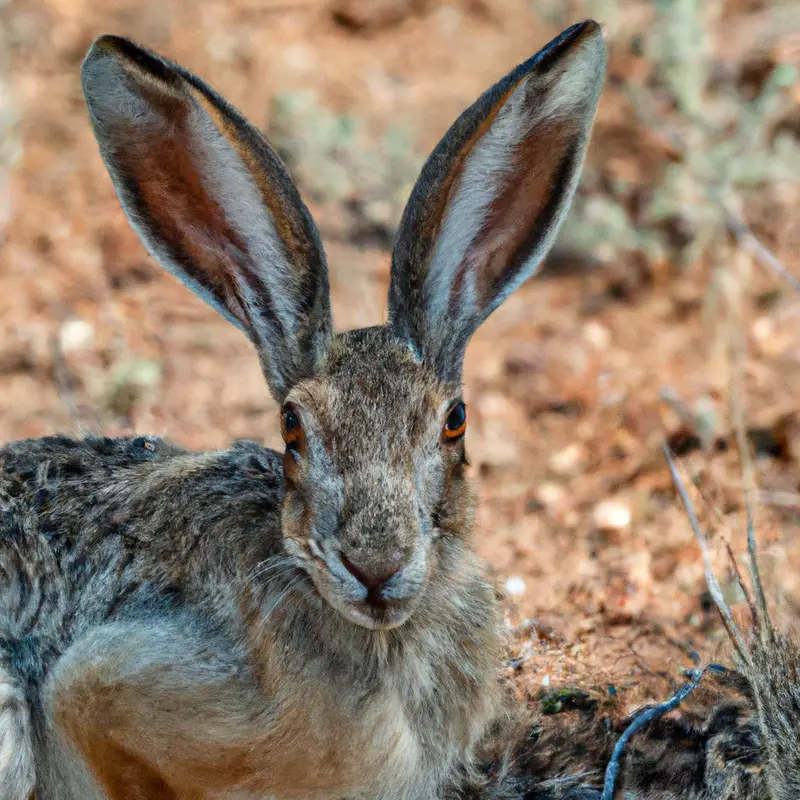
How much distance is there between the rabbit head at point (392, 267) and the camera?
13.9 ft

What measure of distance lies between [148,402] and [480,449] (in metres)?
2.00

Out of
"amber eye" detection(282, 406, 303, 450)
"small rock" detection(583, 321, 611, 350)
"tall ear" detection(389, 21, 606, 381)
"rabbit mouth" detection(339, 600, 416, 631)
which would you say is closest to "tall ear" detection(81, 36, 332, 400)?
"amber eye" detection(282, 406, 303, 450)

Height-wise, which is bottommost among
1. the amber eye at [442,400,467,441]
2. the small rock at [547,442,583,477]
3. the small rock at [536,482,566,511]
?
the small rock at [536,482,566,511]

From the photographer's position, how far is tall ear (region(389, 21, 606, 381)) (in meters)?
4.64

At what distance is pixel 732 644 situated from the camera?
15.7 ft

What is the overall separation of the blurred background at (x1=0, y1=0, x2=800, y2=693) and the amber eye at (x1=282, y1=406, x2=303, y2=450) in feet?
5.25

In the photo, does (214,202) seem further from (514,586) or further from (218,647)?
(514,586)

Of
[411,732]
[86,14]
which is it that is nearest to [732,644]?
[411,732]

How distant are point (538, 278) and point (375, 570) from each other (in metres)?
4.85

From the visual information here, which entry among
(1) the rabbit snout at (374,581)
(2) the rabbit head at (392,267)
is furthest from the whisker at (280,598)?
(1) the rabbit snout at (374,581)

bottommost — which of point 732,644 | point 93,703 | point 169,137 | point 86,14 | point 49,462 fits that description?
point 732,644

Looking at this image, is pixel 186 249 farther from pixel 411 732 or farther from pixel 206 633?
pixel 411 732

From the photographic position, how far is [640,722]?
4.81m

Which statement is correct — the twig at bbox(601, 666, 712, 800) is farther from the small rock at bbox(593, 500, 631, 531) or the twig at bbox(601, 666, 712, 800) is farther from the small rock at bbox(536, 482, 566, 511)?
the small rock at bbox(536, 482, 566, 511)
